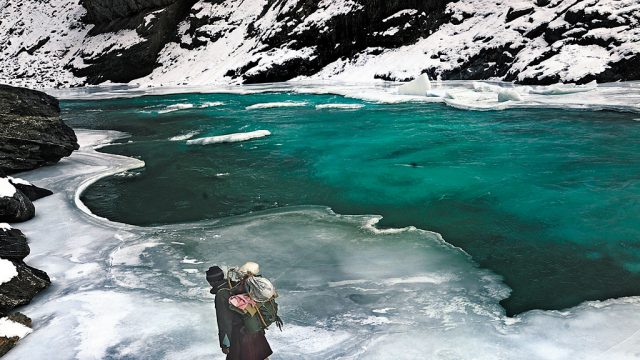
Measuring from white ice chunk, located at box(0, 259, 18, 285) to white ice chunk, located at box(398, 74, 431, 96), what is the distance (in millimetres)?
21396

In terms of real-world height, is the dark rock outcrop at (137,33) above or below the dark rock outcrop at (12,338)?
above

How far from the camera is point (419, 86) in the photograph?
81.2 feet

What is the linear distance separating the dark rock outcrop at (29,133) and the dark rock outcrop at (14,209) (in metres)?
4.62

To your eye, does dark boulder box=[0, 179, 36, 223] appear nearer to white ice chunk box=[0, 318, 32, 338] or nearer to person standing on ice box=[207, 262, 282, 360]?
white ice chunk box=[0, 318, 32, 338]

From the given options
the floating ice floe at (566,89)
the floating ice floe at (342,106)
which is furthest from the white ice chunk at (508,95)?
the floating ice floe at (342,106)

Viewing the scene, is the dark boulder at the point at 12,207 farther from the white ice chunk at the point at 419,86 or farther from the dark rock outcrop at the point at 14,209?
the white ice chunk at the point at 419,86

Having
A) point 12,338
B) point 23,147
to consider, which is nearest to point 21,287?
point 12,338

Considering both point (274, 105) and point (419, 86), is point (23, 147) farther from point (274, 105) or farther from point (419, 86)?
point (419, 86)

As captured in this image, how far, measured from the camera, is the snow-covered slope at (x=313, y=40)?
2592 centimetres

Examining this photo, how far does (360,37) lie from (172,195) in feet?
109

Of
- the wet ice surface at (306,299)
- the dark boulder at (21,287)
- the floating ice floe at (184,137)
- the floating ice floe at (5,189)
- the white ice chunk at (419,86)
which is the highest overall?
the white ice chunk at (419,86)

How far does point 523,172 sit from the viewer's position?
1083 centimetres

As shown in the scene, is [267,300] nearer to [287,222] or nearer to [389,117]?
[287,222]

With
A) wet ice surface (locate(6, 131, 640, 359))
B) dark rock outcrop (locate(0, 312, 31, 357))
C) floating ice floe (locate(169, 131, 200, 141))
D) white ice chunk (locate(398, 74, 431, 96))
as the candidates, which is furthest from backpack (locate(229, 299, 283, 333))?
white ice chunk (locate(398, 74, 431, 96))
